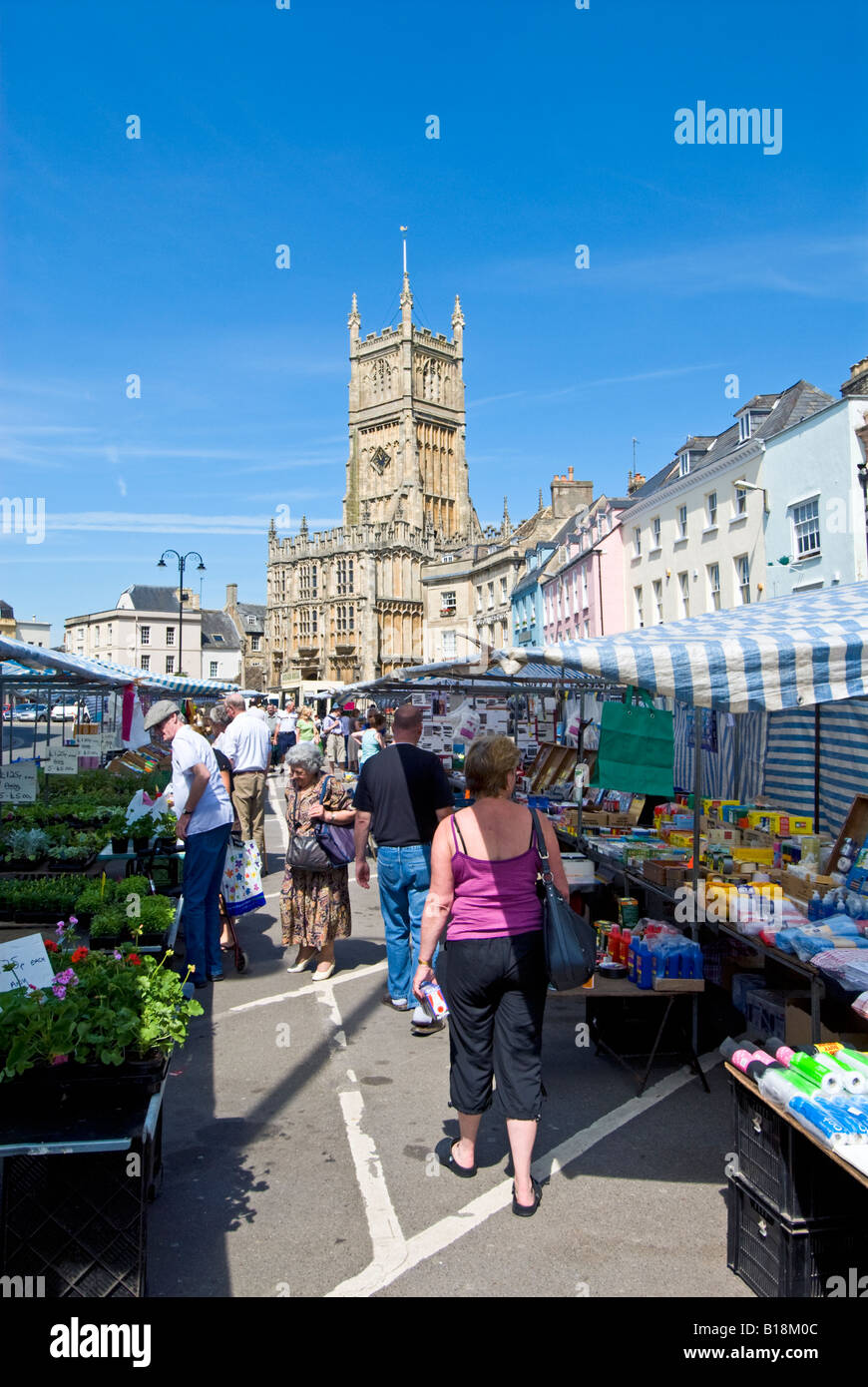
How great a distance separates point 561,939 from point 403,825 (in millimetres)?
2542

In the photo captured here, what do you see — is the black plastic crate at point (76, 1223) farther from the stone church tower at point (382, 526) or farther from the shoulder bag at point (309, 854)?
the stone church tower at point (382, 526)

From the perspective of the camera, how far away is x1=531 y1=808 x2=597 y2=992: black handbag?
393 cm

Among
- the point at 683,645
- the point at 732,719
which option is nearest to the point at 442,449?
the point at 732,719

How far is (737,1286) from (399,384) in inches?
3638

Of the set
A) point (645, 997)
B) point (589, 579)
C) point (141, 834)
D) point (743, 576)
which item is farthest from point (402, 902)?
point (589, 579)

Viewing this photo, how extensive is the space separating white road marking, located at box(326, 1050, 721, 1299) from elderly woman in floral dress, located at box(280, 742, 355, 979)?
288 cm

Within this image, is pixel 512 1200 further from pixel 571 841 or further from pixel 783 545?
pixel 783 545

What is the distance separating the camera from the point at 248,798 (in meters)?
11.2

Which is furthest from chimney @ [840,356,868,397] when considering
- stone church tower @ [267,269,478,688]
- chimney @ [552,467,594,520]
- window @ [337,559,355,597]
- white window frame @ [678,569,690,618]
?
window @ [337,559,355,597]

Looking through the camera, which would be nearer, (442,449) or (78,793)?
(78,793)

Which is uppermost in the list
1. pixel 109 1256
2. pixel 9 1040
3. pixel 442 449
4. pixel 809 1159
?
pixel 442 449

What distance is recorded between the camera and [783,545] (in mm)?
21031

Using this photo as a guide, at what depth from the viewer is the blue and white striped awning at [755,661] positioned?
4578 millimetres

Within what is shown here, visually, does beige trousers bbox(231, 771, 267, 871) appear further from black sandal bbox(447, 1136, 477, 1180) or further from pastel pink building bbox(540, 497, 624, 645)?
pastel pink building bbox(540, 497, 624, 645)
